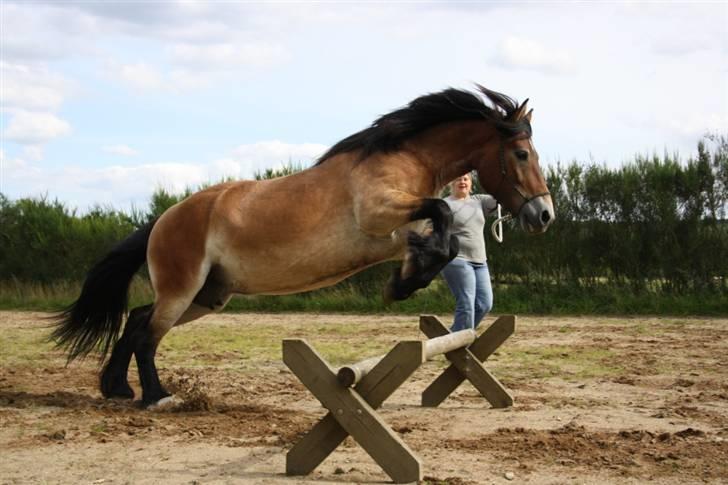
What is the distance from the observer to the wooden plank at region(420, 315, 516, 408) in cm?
773

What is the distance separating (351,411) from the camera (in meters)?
5.30

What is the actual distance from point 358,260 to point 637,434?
231 centimetres

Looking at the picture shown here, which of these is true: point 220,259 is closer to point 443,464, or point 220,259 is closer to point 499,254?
point 443,464

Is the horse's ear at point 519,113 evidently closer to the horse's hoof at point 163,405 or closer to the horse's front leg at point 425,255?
the horse's front leg at point 425,255

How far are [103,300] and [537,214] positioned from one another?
170 inches

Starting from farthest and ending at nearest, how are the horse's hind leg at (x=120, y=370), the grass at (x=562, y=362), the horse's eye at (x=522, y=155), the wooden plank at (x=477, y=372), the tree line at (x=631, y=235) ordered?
the tree line at (x=631, y=235) → the grass at (x=562, y=362) → the horse's hind leg at (x=120, y=370) → the wooden plank at (x=477, y=372) → the horse's eye at (x=522, y=155)

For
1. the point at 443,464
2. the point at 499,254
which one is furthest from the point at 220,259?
the point at 499,254

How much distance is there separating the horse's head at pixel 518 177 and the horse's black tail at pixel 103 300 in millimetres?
3483

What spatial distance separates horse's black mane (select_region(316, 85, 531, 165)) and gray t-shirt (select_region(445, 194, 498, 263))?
174 centimetres

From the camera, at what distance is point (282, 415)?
7418mm

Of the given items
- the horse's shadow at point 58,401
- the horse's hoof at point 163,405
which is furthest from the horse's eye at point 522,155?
the horse's shadow at point 58,401

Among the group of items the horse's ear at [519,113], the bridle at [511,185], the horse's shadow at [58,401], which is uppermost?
the horse's ear at [519,113]

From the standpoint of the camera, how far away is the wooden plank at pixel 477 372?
305 inches

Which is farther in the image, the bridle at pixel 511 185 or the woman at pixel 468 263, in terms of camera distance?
the woman at pixel 468 263
